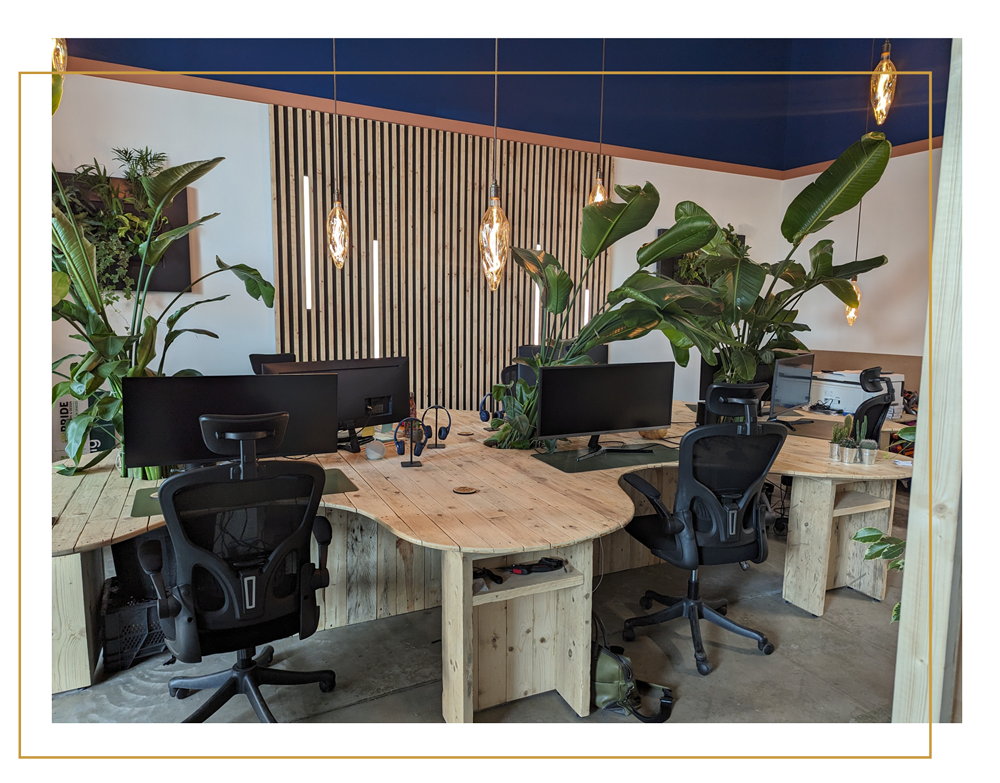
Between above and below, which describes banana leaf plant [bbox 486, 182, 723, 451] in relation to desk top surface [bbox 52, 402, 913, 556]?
above

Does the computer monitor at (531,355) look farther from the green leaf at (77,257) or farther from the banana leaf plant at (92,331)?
the green leaf at (77,257)

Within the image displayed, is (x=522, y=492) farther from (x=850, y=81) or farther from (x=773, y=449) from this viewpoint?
(x=850, y=81)

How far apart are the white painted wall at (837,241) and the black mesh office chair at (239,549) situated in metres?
5.35

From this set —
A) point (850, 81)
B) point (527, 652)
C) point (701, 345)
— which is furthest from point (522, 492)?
point (850, 81)

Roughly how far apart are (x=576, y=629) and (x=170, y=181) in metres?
2.54

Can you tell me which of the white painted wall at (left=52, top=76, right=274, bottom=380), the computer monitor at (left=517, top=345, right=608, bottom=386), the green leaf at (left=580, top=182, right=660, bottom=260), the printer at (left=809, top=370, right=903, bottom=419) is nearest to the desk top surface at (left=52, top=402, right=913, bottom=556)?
the computer monitor at (left=517, top=345, right=608, bottom=386)

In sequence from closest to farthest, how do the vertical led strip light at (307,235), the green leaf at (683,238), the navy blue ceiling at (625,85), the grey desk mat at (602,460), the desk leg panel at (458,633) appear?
the desk leg panel at (458,633)
the grey desk mat at (602,460)
the green leaf at (683,238)
the vertical led strip light at (307,235)
the navy blue ceiling at (625,85)

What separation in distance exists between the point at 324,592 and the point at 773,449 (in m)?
2.22

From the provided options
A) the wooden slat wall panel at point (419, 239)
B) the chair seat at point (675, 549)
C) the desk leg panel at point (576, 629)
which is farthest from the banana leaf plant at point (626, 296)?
the wooden slat wall panel at point (419, 239)

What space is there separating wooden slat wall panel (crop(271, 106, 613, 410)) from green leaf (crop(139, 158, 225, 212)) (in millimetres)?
2457

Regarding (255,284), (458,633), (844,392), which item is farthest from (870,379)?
(255,284)

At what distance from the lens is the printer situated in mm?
5090

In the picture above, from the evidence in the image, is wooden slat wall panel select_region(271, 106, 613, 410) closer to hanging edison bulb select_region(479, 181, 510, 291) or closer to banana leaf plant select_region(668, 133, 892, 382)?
hanging edison bulb select_region(479, 181, 510, 291)

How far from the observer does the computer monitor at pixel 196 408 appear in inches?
90.7
